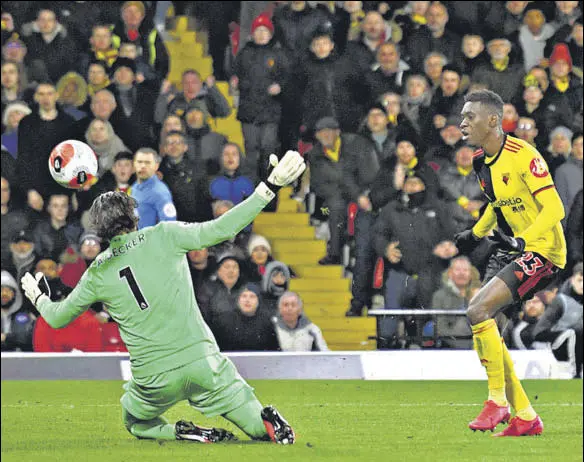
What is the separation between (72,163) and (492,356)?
350 cm

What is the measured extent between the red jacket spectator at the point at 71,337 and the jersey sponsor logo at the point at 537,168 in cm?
641

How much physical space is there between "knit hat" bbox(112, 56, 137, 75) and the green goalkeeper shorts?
846 cm

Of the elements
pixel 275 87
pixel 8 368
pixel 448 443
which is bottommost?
pixel 8 368

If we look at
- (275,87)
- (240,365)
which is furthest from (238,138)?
(240,365)

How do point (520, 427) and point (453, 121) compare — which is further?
point (453, 121)

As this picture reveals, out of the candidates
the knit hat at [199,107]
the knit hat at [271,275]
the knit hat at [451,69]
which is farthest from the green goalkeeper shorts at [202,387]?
the knit hat at [451,69]

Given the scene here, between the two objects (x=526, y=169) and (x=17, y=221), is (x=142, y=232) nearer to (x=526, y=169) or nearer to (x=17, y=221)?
(x=526, y=169)

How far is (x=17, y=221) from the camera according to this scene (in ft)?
51.0

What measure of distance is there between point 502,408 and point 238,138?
9.17 meters

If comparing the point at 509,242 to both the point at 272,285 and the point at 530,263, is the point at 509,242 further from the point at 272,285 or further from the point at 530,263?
the point at 272,285

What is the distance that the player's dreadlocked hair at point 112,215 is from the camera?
27.7 feet

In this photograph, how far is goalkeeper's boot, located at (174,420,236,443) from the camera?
8.90 metres

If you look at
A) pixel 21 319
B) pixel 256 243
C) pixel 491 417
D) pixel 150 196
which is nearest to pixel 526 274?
pixel 491 417

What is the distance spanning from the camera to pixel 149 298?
848cm
